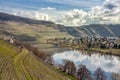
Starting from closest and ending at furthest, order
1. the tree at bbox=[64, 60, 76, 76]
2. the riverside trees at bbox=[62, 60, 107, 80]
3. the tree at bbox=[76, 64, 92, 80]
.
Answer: the riverside trees at bbox=[62, 60, 107, 80]
the tree at bbox=[76, 64, 92, 80]
the tree at bbox=[64, 60, 76, 76]

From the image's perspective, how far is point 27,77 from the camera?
9025 centimetres

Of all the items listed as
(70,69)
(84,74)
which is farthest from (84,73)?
(70,69)

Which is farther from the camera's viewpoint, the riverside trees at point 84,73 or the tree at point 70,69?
the tree at point 70,69

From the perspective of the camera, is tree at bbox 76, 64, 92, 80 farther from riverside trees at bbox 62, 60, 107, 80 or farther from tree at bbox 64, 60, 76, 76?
tree at bbox 64, 60, 76, 76

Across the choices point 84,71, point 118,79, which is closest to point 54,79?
point 84,71

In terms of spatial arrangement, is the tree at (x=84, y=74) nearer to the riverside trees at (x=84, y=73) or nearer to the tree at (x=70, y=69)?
the riverside trees at (x=84, y=73)

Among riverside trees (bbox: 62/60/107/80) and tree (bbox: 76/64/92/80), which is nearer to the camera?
riverside trees (bbox: 62/60/107/80)

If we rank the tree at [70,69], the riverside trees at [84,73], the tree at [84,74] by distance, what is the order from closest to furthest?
the riverside trees at [84,73] → the tree at [84,74] → the tree at [70,69]

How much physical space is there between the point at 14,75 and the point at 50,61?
67.5m

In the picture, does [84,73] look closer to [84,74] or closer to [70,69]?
[84,74]

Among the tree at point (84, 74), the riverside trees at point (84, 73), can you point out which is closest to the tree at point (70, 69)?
the riverside trees at point (84, 73)

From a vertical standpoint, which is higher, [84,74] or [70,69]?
[84,74]

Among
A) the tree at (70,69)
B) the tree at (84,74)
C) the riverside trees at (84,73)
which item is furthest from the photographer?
the tree at (70,69)

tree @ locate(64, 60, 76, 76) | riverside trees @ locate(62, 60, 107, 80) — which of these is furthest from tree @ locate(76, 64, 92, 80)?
tree @ locate(64, 60, 76, 76)
